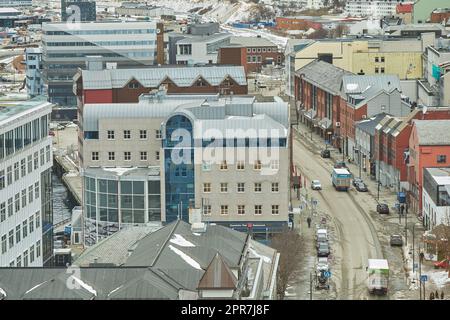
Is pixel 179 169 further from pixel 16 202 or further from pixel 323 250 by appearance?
pixel 16 202

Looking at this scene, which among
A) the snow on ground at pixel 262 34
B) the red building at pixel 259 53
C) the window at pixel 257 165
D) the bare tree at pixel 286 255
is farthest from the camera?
the snow on ground at pixel 262 34

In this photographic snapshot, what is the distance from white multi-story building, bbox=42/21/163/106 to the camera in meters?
38.2

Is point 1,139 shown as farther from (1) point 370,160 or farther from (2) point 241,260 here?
(1) point 370,160

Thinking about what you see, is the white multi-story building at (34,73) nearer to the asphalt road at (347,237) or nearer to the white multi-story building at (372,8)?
the asphalt road at (347,237)

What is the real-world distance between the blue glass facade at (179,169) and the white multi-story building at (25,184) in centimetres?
380

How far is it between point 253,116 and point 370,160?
6.60 m

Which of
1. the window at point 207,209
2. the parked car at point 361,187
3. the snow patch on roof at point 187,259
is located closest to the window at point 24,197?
the snow patch on roof at point 187,259

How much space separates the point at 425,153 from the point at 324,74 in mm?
11789

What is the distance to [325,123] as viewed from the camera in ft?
93.9

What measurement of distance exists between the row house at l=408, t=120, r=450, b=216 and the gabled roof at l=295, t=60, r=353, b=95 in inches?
327

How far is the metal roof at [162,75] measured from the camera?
79.6 feet

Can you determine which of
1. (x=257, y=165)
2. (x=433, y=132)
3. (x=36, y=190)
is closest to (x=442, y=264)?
(x=257, y=165)

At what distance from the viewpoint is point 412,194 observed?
19.2 m

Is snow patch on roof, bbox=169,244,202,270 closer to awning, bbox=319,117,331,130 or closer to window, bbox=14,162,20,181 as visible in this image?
window, bbox=14,162,20,181
